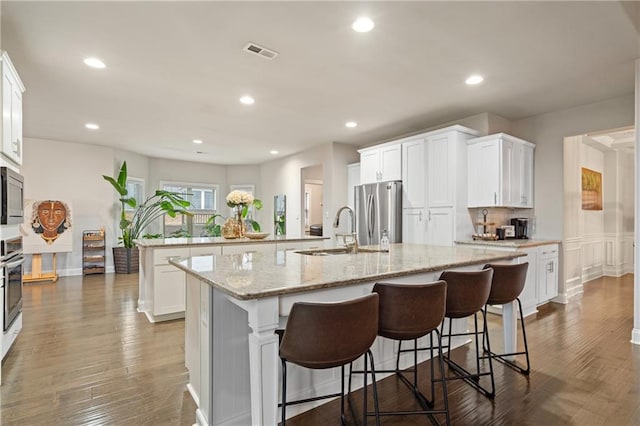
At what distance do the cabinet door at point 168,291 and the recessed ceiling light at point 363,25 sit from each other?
3.08 metres

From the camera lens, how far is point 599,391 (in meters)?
2.24

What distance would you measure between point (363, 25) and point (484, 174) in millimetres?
2831

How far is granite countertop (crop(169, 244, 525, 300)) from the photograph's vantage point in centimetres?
147

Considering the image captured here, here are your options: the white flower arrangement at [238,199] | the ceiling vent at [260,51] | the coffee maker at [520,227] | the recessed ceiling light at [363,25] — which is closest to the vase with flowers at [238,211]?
the white flower arrangement at [238,199]

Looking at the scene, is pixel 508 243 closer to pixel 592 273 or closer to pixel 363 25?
pixel 363 25

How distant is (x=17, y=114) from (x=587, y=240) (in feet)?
27.7

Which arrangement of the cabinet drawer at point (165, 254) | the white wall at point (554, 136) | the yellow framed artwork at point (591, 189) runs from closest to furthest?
the cabinet drawer at point (165, 254) < the white wall at point (554, 136) < the yellow framed artwork at point (591, 189)

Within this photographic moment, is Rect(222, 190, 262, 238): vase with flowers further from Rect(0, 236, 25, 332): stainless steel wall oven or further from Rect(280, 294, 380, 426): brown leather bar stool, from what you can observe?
Rect(280, 294, 380, 426): brown leather bar stool

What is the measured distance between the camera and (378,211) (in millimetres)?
5309

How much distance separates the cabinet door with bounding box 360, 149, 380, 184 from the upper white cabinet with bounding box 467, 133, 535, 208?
1439mm

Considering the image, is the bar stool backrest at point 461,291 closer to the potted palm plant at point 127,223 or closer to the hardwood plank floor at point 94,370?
the hardwood plank floor at point 94,370

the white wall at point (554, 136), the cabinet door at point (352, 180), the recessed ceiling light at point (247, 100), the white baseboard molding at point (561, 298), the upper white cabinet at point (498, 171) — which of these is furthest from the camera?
the cabinet door at point (352, 180)

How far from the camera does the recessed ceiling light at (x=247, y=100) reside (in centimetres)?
405

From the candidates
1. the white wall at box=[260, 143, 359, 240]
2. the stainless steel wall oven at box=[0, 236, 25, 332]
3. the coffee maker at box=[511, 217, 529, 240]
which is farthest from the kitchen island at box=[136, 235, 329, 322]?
the coffee maker at box=[511, 217, 529, 240]
